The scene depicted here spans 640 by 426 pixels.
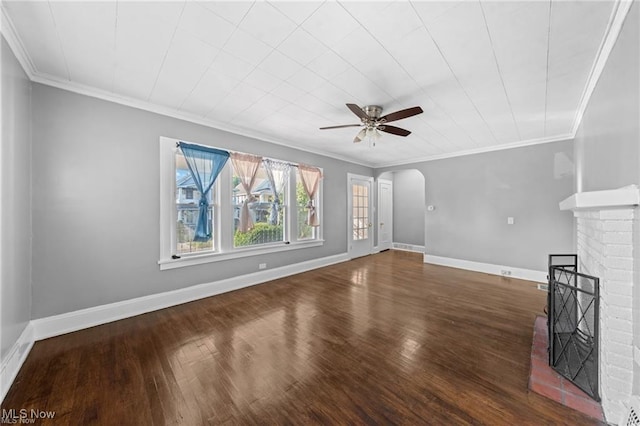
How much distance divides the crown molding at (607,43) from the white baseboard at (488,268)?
308cm

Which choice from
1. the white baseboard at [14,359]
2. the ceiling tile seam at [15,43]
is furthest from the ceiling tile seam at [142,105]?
the white baseboard at [14,359]

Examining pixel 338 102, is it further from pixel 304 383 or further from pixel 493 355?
pixel 493 355

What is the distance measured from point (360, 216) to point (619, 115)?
5.19 metres

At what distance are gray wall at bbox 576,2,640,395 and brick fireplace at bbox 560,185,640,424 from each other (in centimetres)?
4

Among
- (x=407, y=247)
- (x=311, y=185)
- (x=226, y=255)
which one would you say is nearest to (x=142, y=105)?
(x=226, y=255)

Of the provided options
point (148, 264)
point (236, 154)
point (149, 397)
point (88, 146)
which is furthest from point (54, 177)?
point (149, 397)

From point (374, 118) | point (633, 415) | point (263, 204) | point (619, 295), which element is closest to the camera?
point (633, 415)

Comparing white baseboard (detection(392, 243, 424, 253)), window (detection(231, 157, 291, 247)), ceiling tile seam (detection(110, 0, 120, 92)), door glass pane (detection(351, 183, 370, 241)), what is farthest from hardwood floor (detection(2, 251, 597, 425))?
white baseboard (detection(392, 243, 424, 253))

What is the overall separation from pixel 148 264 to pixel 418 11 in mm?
3855

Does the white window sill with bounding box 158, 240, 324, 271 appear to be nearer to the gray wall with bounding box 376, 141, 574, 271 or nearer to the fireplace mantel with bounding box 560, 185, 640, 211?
the gray wall with bounding box 376, 141, 574, 271

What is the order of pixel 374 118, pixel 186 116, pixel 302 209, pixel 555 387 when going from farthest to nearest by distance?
pixel 302 209 < pixel 186 116 < pixel 374 118 < pixel 555 387

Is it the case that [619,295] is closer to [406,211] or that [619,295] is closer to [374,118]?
[374,118]

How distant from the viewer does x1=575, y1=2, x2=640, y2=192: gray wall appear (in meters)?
1.35

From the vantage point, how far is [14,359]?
1911mm
